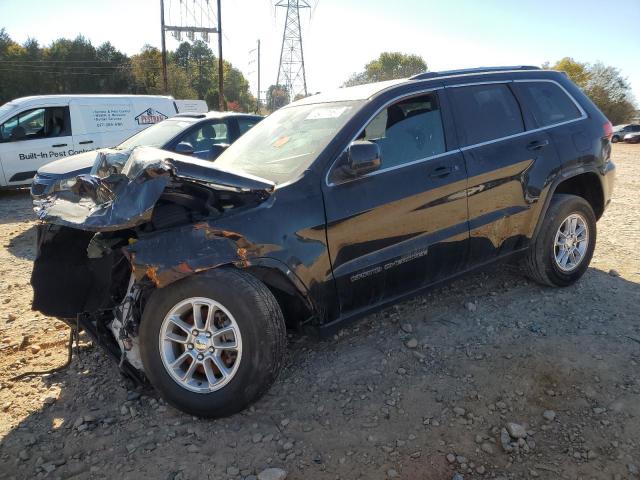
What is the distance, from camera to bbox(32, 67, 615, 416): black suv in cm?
263

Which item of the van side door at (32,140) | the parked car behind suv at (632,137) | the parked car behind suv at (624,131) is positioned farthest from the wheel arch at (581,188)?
→ the parked car behind suv at (624,131)

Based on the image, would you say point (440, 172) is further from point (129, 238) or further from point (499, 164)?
point (129, 238)

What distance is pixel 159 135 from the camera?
23.5 ft

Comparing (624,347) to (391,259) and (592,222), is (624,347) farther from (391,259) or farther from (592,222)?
(391,259)

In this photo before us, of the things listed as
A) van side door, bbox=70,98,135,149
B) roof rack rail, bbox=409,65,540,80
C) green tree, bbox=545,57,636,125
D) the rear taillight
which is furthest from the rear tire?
green tree, bbox=545,57,636,125

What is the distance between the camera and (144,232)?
2.70 metres

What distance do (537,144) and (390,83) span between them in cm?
135

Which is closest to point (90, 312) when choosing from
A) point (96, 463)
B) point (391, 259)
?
point (96, 463)

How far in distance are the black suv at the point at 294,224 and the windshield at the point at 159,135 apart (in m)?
3.31

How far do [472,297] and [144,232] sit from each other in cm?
279

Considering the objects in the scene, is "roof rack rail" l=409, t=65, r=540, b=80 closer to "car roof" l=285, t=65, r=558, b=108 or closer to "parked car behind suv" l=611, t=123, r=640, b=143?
"car roof" l=285, t=65, r=558, b=108

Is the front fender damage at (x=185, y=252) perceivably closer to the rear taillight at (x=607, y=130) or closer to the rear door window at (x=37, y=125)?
the rear taillight at (x=607, y=130)

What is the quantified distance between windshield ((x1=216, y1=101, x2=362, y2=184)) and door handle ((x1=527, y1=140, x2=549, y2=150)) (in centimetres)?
153

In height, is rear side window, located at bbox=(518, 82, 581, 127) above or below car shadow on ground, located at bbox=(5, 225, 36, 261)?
above
